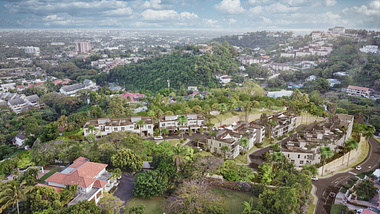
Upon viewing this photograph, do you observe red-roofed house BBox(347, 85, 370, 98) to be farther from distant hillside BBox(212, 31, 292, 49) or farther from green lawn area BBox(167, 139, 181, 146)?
distant hillside BBox(212, 31, 292, 49)

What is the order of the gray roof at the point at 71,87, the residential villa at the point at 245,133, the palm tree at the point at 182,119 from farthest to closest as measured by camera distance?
the gray roof at the point at 71,87, the palm tree at the point at 182,119, the residential villa at the point at 245,133

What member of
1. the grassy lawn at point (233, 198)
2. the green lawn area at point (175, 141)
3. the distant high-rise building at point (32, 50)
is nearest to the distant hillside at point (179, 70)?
the green lawn area at point (175, 141)

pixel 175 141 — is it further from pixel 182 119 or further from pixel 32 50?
pixel 32 50

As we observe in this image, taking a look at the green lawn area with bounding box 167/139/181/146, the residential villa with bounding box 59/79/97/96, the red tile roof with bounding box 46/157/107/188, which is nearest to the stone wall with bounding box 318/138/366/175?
the green lawn area with bounding box 167/139/181/146

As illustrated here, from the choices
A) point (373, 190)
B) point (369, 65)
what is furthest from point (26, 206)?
point (369, 65)

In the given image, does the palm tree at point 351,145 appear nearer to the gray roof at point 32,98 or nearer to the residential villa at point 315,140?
the residential villa at point 315,140

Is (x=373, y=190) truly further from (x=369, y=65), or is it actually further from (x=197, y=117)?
(x=369, y=65)

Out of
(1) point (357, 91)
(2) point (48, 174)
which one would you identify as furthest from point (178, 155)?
(1) point (357, 91)
